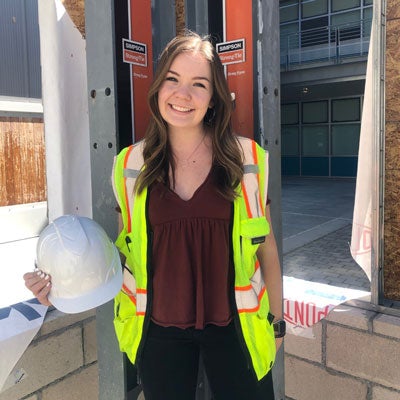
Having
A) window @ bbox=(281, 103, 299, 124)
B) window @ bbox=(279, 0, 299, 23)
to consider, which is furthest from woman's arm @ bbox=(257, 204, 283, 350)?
window @ bbox=(281, 103, 299, 124)

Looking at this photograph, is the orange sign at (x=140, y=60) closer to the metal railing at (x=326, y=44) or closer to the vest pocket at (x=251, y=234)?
the vest pocket at (x=251, y=234)

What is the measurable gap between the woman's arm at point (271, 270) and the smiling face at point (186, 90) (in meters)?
0.47

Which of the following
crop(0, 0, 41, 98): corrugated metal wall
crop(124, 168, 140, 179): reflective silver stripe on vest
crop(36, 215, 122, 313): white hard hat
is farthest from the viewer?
crop(0, 0, 41, 98): corrugated metal wall

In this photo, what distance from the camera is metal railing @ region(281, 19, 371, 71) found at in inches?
625

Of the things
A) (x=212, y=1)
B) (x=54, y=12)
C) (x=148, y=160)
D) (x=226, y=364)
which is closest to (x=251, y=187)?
(x=148, y=160)

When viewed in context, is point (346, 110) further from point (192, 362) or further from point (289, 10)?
point (192, 362)

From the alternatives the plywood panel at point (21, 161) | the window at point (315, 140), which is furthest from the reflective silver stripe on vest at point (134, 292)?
the window at point (315, 140)

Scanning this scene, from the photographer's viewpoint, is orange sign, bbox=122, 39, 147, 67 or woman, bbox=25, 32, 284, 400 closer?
woman, bbox=25, 32, 284, 400

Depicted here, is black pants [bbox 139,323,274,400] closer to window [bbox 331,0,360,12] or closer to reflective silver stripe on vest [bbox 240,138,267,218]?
reflective silver stripe on vest [bbox 240,138,267,218]

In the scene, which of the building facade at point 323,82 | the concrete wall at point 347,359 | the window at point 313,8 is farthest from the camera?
the window at point 313,8

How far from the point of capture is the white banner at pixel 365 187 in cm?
282

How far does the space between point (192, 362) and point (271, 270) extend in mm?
470

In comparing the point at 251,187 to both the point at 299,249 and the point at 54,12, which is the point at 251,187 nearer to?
the point at 54,12

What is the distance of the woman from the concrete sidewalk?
282 cm
